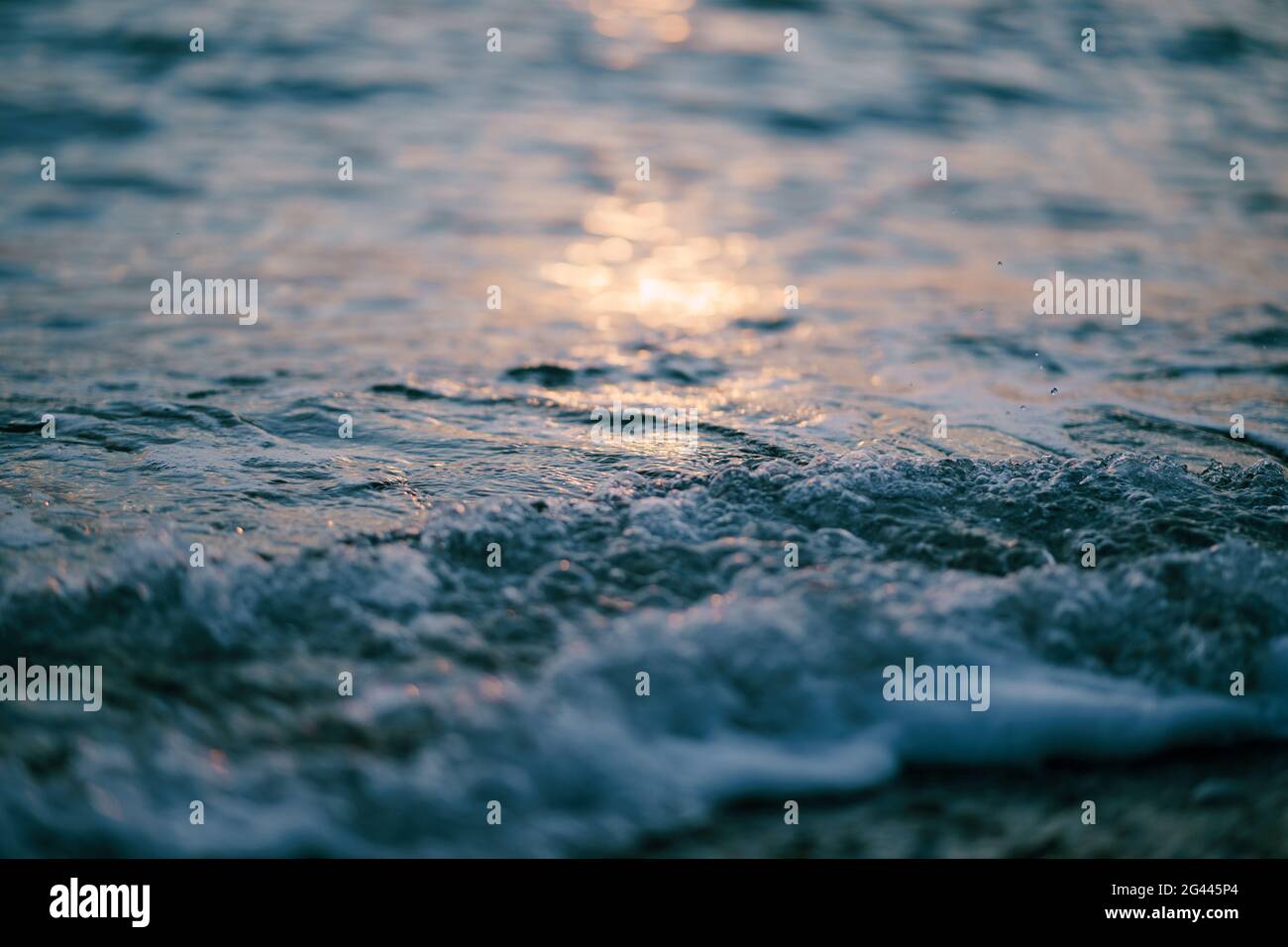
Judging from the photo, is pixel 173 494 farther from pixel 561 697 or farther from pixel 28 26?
pixel 28 26

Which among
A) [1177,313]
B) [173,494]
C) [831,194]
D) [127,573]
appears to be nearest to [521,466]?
[173,494]

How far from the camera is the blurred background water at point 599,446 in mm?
2490

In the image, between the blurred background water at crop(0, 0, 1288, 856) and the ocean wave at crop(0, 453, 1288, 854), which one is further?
the blurred background water at crop(0, 0, 1288, 856)

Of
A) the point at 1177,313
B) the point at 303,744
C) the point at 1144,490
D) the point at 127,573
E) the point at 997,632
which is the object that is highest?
the point at 1177,313

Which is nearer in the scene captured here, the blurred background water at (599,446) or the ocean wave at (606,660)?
the ocean wave at (606,660)

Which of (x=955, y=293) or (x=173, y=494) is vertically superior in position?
(x=955, y=293)

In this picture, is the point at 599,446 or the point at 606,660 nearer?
the point at 606,660

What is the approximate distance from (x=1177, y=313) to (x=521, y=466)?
4.11 m

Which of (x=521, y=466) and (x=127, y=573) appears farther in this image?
(x=521, y=466)

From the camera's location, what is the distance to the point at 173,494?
3.62m

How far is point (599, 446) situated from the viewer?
422 cm

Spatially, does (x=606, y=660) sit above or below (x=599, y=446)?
below

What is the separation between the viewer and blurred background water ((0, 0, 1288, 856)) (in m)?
2.49
